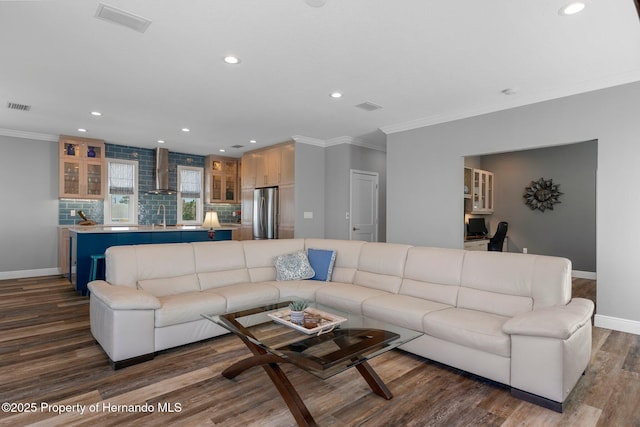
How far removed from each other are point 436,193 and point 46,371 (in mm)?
4863

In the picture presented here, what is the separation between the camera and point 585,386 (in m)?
2.46

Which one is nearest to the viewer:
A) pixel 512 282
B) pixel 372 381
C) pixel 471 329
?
pixel 372 381

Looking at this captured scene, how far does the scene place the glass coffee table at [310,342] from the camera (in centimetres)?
184

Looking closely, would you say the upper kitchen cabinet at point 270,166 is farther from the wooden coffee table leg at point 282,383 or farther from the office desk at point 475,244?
the wooden coffee table leg at point 282,383

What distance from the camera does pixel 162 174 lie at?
7.68 m

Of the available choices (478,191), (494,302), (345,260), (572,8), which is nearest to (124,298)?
(345,260)

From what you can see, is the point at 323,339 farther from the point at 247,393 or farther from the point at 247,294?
the point at 247,294

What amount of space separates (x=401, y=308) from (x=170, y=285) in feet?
7.39

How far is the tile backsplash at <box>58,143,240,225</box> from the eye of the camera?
22.3 feet

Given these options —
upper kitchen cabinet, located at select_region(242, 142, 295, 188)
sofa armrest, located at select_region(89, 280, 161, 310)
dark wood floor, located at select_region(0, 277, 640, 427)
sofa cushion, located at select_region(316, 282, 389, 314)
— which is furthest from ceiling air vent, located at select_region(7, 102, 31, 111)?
sofa cushion, located at select_region(316, 282, 389, 314)

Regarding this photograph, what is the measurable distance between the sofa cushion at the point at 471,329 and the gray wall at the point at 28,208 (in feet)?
23.2

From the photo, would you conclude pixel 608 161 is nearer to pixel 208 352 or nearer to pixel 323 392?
pixel 323 392

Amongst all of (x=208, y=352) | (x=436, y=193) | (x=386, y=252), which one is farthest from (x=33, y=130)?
(x=436, y=193)

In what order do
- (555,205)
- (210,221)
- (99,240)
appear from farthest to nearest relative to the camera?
(555,205) → (210,221) → (99,240)
